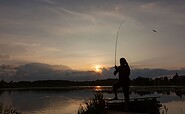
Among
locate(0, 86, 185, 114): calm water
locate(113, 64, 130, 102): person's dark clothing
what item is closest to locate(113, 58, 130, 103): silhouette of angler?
locate(113, 64, 130, 102): person's dark clothing

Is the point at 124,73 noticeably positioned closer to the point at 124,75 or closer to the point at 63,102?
the point at 124,75

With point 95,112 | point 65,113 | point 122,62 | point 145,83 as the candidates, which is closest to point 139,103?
point 95,112

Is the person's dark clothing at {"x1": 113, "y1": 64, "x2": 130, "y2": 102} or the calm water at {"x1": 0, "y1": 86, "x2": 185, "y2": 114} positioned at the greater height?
the person's dark clothing at {"x1": 113, "y1": 64, "x2": 130, "y2": 102}

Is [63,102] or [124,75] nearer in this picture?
[124,75]

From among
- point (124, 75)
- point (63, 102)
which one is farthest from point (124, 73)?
point (63, 102)

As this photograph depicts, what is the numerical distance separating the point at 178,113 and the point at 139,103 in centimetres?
1663

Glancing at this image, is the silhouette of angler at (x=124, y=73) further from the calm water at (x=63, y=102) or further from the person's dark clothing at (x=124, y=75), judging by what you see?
the calm water at (x=63, y=102)

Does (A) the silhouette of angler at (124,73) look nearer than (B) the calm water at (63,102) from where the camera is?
Yes

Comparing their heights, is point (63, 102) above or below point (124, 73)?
below

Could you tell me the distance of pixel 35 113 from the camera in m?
38.8

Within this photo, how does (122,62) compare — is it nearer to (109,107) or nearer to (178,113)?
(109,107)

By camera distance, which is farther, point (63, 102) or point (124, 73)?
point (63, 102)

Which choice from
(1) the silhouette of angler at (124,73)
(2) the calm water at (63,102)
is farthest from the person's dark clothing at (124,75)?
(2) the calm water at (63,102)

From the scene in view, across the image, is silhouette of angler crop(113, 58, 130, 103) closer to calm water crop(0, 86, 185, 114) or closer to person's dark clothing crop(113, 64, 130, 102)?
person's dark clothing crop(113, 64, 130, 102)
